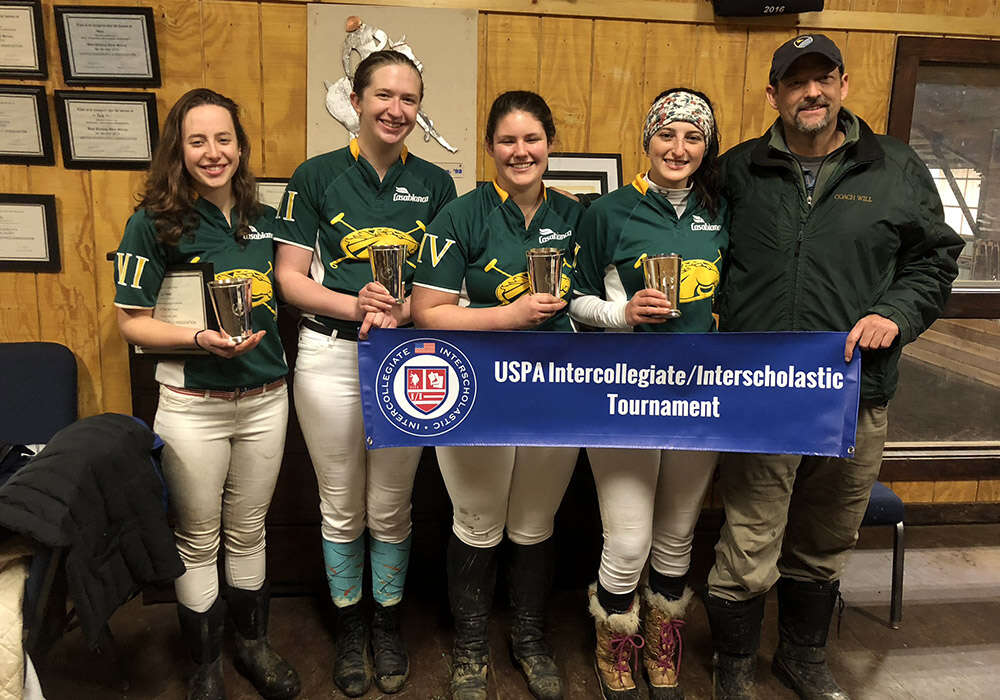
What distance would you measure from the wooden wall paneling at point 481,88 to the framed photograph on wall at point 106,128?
1.21 metres

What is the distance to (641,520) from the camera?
1.99m

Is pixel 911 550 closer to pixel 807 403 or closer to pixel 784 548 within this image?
pixel 784 548

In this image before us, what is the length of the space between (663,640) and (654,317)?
1.06m

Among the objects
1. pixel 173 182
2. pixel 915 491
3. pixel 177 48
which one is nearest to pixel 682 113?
pixel 173 182

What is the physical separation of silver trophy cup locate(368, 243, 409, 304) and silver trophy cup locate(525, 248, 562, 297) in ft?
1.04

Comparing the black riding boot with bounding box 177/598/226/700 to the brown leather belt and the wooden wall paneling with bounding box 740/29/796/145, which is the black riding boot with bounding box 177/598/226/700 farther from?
the wooden wall paneling with bounding box 740/29/796/145

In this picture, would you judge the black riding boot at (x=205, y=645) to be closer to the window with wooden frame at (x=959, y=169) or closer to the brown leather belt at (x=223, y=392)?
the brown leather belt at (x=223, y=392)

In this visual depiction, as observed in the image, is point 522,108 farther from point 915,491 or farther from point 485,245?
point 915,491

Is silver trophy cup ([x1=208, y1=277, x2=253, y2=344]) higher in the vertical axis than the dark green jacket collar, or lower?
lower

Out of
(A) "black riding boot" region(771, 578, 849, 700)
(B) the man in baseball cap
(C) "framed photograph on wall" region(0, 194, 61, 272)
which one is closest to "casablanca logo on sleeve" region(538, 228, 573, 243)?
(B) the man in baseball cap

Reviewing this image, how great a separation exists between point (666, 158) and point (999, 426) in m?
3.54

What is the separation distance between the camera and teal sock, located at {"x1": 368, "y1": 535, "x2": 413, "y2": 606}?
221 centimetres

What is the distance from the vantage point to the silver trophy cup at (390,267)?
67.8 inches

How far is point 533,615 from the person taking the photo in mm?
2229
